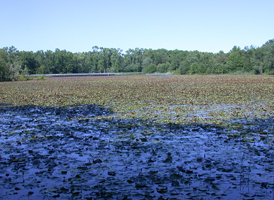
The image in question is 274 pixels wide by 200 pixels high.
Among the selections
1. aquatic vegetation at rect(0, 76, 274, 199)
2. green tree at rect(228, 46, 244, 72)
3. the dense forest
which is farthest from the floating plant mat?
green tree at rect(228, 46, 244, 72)

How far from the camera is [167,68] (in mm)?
162125

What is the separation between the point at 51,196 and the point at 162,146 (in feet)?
13.5

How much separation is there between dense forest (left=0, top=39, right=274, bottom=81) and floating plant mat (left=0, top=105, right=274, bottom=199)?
216ft

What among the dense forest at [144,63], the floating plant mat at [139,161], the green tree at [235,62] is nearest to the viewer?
the floating plant mat at [139,161]

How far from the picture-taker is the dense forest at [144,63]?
85.2 m

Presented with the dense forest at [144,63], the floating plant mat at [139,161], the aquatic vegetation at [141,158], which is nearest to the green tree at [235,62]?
the dense forest at [144,63]

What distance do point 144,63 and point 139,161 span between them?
175 metres

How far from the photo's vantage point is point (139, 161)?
748cm

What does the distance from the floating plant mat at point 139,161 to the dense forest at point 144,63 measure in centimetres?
6589

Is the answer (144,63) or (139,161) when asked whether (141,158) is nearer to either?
(139,161)

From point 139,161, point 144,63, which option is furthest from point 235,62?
point 139,161

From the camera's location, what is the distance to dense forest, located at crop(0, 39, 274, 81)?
85250 mm

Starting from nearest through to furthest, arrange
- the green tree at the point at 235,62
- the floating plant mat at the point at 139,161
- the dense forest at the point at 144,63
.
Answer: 1. the floating plant mat at the point at 139,161
2. the dense forest at the point at 144,63
3. the green tree at the point at 235,62

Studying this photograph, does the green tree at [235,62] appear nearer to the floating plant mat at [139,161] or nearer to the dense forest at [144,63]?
the dense forest at [144,63]
